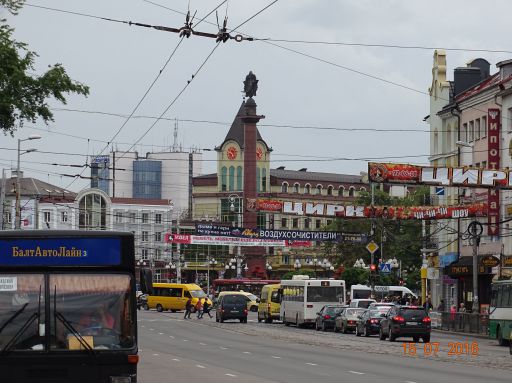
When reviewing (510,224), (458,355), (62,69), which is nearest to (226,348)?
(458,355)

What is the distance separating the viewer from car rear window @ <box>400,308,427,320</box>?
46.1 meters

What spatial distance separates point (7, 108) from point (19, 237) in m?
10.6

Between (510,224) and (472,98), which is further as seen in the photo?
(472,98)

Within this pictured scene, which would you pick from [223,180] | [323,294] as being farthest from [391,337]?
[223,180]

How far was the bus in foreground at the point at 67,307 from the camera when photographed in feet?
47.1

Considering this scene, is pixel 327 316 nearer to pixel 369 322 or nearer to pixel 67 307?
pixel 369 322

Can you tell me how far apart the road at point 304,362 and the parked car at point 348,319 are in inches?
300

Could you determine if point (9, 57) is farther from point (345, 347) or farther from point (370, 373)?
point (345, 347)

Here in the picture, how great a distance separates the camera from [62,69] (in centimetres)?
2575

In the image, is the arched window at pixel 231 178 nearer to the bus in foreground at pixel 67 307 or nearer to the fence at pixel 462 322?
the fence at pixel 462 322

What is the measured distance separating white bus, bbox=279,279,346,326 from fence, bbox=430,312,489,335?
5197 mm

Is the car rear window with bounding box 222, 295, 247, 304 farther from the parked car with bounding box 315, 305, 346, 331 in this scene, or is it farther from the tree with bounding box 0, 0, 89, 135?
the tree with bounding box 0, 0, 89, 135
